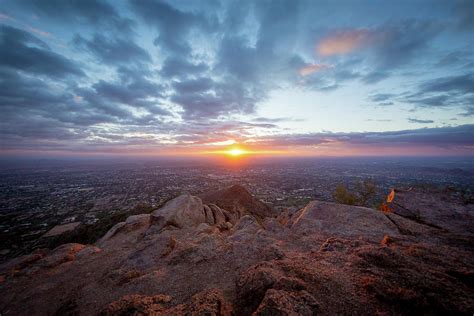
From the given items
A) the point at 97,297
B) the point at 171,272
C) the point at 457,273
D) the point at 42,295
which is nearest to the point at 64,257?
the point at 42,295

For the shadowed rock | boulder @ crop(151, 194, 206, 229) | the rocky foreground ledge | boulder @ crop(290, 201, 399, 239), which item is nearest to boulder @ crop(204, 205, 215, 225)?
boulder @ crop(151, 194, 206, 229)

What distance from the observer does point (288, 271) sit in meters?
7.94

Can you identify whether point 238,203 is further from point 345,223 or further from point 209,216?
point 345,223

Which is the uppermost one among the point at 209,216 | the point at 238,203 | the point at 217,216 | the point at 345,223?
the point at 345,223

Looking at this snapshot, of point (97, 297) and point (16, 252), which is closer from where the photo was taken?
point (97, 297)

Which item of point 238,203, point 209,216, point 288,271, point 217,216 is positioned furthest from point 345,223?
point 238,203

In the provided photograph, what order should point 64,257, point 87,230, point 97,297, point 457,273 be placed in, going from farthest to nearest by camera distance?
point 87,230
point 64,257
point 97,297
point 457,273

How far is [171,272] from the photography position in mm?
10078

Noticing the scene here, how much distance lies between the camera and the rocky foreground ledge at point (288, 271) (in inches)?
245

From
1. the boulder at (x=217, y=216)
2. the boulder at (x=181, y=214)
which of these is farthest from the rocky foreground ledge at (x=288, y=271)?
the boulder at (x=217, y=216)

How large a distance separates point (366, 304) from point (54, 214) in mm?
86338

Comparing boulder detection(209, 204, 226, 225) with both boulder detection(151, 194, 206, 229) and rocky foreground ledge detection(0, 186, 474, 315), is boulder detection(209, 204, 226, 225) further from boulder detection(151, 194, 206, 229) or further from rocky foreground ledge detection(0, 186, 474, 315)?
rocky foreground ledge detection(0, 186, 474, 315)

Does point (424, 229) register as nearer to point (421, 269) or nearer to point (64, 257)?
point (421, 269)

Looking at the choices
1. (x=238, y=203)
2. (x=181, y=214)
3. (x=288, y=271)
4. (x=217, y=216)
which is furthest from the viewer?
(x=238, y=203)
